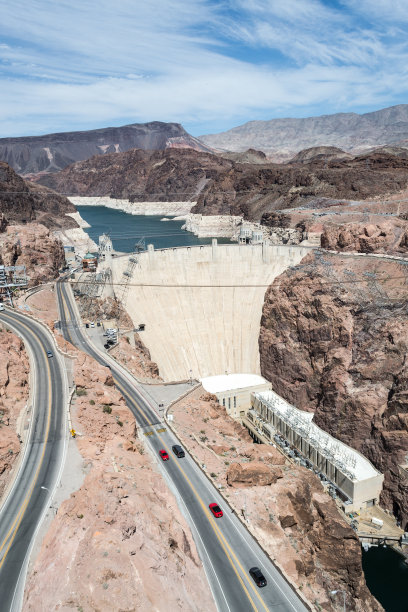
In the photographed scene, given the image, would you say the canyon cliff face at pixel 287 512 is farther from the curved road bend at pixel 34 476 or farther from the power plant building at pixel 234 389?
the power plant building at pixel 234 389

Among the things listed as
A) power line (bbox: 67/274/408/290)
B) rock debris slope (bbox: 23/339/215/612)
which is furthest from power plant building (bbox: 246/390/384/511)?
rock debris slope (bbox: 23/339/215/612)

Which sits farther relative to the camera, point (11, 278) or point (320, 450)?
point (11, 278)

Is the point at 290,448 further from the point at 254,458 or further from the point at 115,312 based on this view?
the point at 115,312

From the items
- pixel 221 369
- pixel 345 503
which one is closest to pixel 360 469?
pixel 345 503

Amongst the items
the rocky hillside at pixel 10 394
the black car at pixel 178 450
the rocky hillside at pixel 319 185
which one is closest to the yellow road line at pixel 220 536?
the black car at pixel 178 450

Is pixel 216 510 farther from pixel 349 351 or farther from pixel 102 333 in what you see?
pixel 349 351

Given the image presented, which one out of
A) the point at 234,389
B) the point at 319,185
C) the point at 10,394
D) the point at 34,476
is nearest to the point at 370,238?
the point at 234,389
